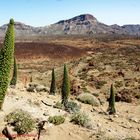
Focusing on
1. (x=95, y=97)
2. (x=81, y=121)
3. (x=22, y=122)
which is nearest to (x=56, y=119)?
(x=81, y=121)

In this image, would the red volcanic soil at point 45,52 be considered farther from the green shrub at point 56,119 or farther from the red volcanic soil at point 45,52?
the green shrub at point 56,119

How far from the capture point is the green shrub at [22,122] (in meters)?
15.6

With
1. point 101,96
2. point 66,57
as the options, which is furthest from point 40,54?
point 101,96

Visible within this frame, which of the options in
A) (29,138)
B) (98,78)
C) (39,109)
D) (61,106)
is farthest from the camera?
(98,78)

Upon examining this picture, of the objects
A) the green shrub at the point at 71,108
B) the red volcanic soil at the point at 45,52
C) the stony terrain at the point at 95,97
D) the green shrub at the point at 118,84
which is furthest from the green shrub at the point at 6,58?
the red volcanic soil at the point at 45,52

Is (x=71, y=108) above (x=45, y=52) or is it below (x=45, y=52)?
above

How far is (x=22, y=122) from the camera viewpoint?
1576 cm

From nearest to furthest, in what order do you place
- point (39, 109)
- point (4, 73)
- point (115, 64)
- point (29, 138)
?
point (29, 138), point (4, 73), point (39, 109), point (115, 64)

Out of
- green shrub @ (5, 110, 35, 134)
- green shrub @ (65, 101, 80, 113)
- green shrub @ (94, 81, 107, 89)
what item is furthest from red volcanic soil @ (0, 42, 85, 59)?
green shrub @ (5, 110, 35, 134)

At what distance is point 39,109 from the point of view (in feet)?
66.1

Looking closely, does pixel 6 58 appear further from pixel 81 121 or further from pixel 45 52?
pixel 45 52

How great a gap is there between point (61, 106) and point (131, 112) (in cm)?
1311

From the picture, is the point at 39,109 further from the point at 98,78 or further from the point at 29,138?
the point at 98,78

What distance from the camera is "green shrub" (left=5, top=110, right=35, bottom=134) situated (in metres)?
15.6
